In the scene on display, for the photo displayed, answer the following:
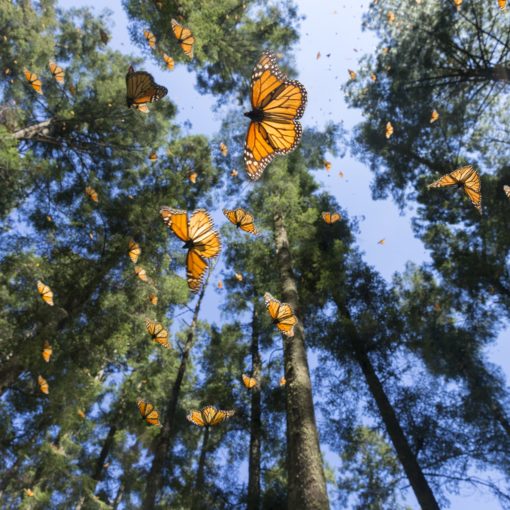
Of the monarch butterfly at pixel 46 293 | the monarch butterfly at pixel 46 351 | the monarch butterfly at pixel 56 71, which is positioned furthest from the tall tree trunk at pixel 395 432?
the monarch butterfly at pixel 56 71

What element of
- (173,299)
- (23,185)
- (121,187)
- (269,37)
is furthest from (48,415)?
(269,37)

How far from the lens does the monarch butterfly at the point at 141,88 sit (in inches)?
233

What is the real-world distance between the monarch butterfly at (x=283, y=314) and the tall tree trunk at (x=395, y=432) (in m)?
4.09

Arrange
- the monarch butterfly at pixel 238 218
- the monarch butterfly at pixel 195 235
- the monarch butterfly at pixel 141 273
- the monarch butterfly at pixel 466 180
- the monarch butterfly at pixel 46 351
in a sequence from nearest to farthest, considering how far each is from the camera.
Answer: the monarch butterfly at pixel 195 235, the monarch butterfly at pixel 466 180, the monarch butterfly at pixel 238 218, the monarch butterfly at pixel 46 351, the monarch butterfly at pixel 141 273

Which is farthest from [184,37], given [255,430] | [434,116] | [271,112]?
[255,430]

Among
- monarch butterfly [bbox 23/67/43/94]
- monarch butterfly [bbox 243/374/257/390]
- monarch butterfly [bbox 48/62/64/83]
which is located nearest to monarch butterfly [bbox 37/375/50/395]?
monarch butterfly [bbox 243/374/257/390]

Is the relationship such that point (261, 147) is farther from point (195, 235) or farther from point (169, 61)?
point (169, 61)

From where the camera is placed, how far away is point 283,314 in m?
5.50

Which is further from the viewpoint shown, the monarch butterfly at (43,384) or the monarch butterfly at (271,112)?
the monarch butterfly at (43,384)

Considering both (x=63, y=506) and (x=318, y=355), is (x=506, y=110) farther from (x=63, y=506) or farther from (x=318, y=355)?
(x=63, y=506)

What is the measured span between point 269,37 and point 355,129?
4.36 metres

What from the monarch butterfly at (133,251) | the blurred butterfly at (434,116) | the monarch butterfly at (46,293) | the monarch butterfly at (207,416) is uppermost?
the blurred butterfly at (434,116)

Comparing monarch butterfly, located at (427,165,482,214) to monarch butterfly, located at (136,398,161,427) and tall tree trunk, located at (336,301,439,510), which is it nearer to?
tall tree trunk, located at (336,301,439,510)

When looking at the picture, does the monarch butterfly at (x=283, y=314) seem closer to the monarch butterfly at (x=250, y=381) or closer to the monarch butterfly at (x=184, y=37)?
the monarch butterfly at (x=250, y=381)
